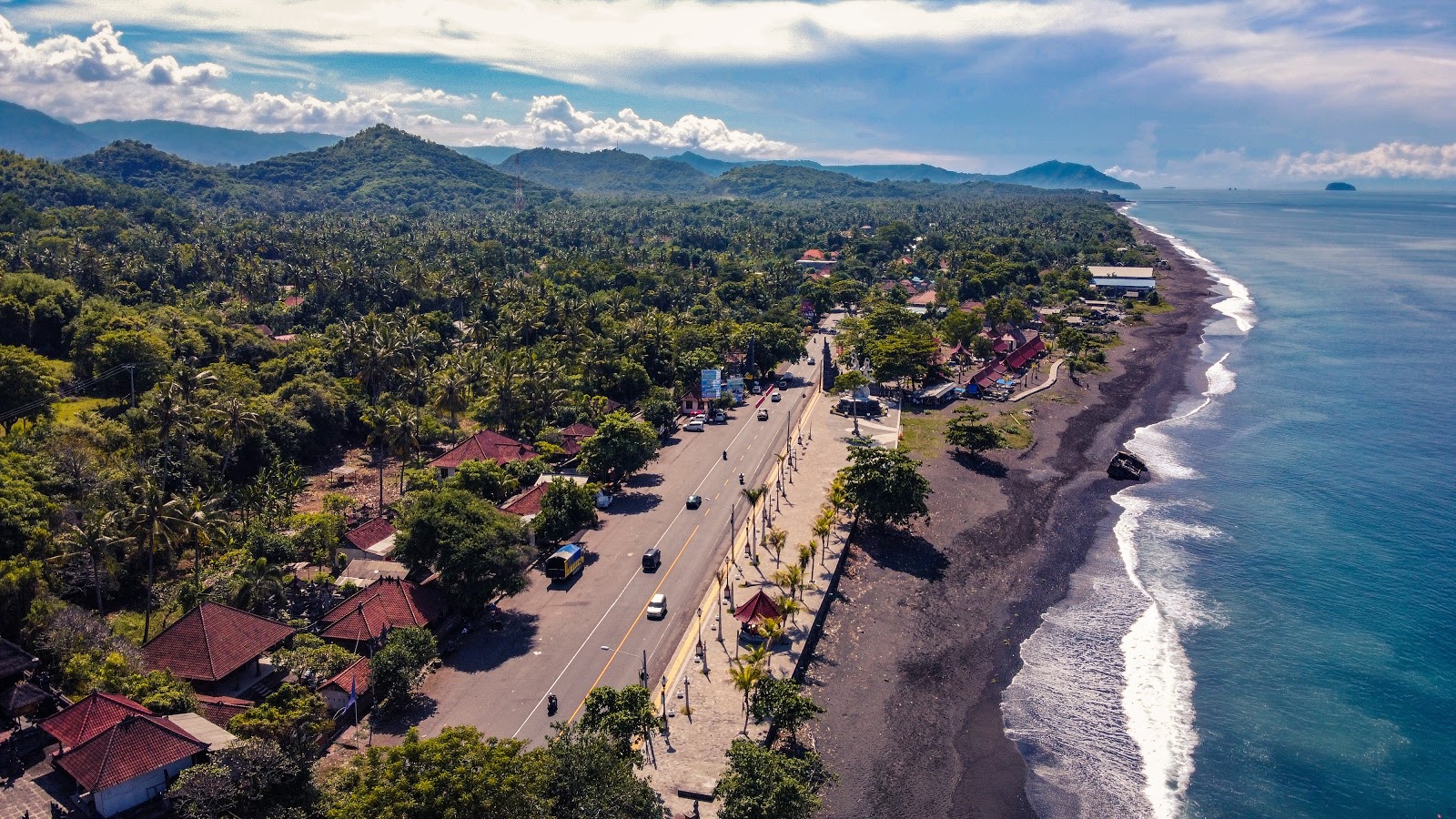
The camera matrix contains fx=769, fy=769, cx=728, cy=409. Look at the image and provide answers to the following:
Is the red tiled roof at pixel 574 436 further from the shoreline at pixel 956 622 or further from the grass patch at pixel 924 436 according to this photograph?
the grass patch at pixel 924 436

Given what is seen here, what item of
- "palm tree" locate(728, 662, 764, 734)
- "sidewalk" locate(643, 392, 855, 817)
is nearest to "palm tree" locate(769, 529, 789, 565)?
"sidewalk" locate(643, 392, 855, 817)

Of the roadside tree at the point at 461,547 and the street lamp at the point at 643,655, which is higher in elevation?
the roadside tree at the point at 461,547

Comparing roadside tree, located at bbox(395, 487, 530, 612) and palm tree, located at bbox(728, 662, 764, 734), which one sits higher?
roadside tree, located at bbox(395, 487, 530, 612)

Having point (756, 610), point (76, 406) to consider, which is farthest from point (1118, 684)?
point (76, 406)

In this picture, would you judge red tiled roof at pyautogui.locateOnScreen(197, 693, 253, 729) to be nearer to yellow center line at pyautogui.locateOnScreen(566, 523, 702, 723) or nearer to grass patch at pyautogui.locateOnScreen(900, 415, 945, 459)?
yellow center line at pyautogui.locateOnScreen(566, 523, 702, 723)

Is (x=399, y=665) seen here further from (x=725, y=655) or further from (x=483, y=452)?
(x=483, y=452)

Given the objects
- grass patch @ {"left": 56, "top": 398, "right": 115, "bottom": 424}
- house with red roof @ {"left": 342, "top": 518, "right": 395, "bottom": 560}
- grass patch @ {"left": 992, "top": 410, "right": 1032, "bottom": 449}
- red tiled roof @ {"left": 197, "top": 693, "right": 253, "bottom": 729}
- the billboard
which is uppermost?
the billboard

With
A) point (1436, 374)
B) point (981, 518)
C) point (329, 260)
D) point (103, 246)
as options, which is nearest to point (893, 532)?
point (981, 518)

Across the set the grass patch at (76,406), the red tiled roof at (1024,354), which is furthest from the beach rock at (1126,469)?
the grass patch at (76,406)

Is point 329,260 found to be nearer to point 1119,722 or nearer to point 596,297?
point 596,297
